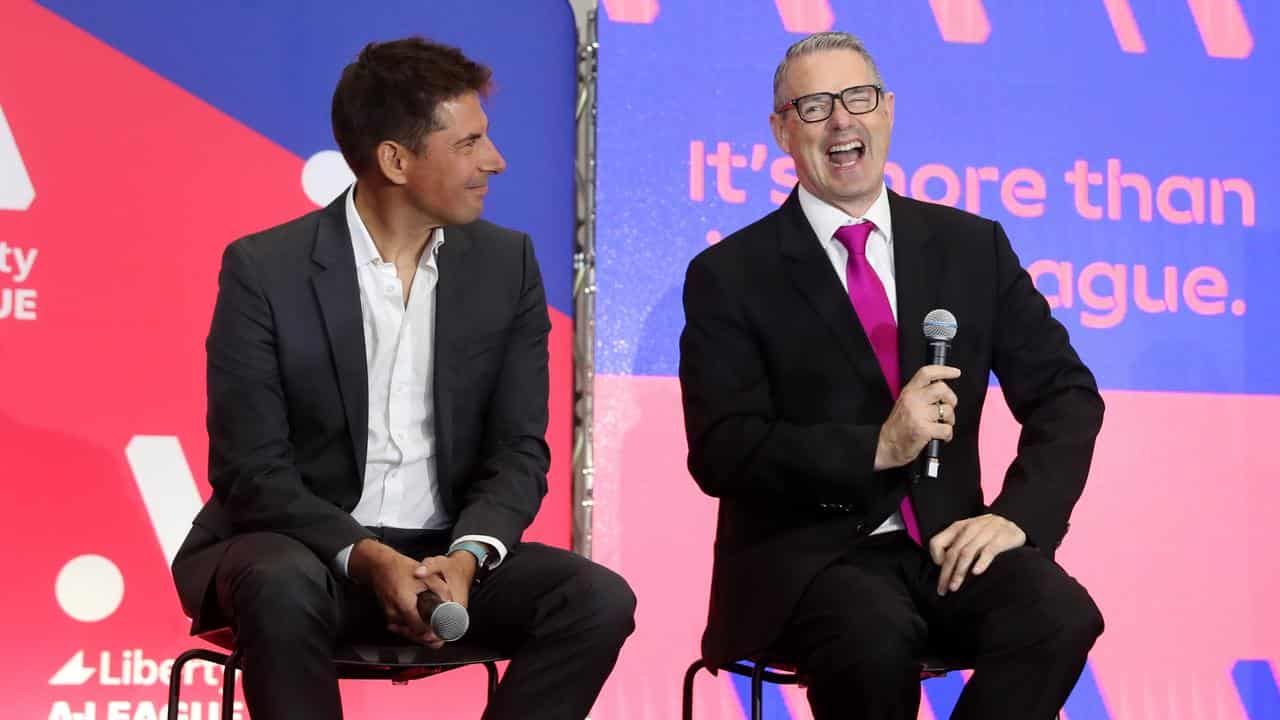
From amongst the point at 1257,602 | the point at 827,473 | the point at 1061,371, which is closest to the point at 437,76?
the point at 827,473

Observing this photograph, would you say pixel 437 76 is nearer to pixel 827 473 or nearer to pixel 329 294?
pixel 329 294

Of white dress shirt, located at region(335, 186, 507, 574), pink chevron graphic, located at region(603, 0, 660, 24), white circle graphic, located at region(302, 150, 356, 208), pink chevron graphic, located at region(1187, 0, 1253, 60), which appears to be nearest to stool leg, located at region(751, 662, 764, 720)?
white dress shirt, located at region(335, 186, 507, 574)

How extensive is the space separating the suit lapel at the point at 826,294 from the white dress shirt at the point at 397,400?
67 cm

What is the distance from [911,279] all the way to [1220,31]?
83.0 inches

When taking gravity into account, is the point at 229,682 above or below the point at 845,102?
below

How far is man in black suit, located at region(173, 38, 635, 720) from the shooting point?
7.95 ft

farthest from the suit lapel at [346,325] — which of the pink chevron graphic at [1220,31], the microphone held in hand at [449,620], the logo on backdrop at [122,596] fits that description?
the pink chevron graphic at [1220,31]

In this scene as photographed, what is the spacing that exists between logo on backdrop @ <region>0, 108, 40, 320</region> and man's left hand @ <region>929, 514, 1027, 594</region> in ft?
7.97

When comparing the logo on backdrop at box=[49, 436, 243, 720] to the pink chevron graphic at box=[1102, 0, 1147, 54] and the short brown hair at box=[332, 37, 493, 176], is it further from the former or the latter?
the pink chevron graphic at box=[1102, 0, 1147, 54]

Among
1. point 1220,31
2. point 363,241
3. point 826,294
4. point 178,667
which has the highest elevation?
point 1220,31

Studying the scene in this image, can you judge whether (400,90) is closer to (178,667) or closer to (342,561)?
(342,561)

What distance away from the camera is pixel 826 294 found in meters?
2.72

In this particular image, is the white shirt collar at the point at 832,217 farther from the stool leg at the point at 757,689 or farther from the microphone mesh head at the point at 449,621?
the microphone mesh head at the point at 449,621

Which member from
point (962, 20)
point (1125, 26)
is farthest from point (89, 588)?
point (1125, 26)
